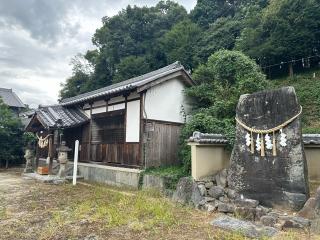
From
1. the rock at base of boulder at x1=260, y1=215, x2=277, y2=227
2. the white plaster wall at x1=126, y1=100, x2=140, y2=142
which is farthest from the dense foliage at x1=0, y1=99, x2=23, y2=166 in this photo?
the rock at base of boulder at x1=260, y1=215, x2=277, y2=227

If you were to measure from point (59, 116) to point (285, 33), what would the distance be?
2426cm

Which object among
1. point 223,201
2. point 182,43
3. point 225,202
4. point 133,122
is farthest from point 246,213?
point 182,43

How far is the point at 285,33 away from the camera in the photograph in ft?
91.9

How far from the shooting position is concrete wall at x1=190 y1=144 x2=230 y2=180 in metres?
9.07

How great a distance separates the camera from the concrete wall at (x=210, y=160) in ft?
29.7

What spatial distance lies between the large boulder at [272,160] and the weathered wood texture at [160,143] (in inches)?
187

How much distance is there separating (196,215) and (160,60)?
1390 inches

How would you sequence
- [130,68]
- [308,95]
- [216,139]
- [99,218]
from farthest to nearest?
1. [130,68]
2. [308,95]
3. [216,139]
4. [99,218]

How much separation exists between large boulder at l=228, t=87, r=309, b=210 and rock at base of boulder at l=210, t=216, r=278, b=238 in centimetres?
121

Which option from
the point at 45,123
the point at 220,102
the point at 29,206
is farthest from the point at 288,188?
the point at 45,123

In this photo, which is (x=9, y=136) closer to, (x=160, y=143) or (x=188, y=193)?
(x=160, y=143)

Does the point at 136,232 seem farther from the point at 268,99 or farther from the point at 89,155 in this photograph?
the point at 89,155

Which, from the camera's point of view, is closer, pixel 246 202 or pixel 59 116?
pixel 246 202

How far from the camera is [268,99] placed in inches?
307
